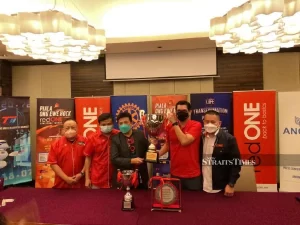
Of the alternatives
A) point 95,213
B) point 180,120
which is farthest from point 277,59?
point 95,213

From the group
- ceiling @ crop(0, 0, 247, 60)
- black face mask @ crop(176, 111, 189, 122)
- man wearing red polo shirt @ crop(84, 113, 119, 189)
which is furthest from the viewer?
ceiling @ crop(0, 0, 247, 60)

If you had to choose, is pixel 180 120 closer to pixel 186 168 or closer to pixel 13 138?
pixel 186 168

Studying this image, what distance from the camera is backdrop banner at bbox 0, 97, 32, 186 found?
4426 mm

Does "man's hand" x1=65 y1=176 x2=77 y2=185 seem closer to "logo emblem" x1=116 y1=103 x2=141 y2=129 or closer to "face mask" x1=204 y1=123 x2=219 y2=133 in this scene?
"face mask" x1=204 y1=123 x2=219 y2=133

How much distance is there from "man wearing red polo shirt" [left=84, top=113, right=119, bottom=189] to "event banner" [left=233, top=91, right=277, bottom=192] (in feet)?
7.68

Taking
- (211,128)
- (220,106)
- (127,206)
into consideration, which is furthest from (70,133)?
(220,106)

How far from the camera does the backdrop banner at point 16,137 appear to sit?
14.5ft

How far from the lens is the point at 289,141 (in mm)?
3998

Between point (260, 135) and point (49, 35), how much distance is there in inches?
129

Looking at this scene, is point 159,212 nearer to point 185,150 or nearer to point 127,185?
point 127,185

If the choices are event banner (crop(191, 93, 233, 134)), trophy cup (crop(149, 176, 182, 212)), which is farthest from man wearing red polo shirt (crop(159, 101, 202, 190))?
event banner (crop(191, 93, 233, 134))

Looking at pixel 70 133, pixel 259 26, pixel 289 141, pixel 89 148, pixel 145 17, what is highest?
pixel 145 17

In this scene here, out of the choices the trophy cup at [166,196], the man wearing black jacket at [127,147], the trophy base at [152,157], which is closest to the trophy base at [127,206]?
the trophy cup at [166,196]

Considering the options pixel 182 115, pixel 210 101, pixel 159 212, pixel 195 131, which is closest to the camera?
pixel 159 212
